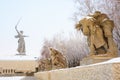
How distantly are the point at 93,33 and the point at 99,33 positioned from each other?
0.18 m

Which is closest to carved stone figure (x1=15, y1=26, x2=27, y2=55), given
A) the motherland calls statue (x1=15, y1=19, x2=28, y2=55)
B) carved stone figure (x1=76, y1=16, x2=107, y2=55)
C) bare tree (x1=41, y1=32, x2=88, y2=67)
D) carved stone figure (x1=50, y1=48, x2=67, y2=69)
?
the motherland calls statue (x1=15, y1=19, x2=28, y2=55)

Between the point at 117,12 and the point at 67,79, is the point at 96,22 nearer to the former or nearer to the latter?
the point at 67,79

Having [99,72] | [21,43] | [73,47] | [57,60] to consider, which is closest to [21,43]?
[21,43]

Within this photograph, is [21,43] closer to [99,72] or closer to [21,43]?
[21,43]

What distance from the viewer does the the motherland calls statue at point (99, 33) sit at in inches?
303

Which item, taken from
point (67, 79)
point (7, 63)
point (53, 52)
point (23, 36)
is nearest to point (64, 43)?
point (7, 63)

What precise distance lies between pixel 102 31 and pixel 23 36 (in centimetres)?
4241

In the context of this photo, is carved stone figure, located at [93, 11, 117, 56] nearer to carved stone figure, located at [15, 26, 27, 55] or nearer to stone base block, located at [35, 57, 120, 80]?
stone base block, located at [35, 57, 120, 80]

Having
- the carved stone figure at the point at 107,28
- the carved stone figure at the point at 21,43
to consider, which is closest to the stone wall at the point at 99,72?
the carved stone figure at the point at 107,28

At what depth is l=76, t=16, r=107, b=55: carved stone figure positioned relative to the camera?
7.64 m

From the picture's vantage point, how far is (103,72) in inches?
119

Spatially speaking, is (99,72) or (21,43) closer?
(99,72)

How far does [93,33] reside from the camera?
774 cm

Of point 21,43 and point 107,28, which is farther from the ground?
point 21,43
